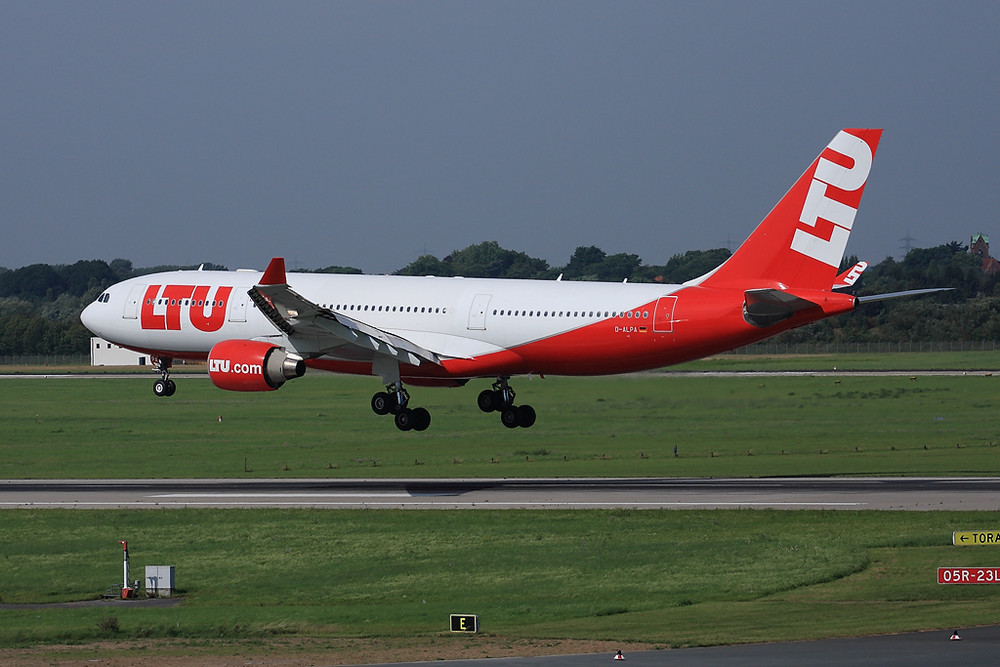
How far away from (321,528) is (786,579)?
18633mm

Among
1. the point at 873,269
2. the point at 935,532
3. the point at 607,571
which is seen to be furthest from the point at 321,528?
the point at 873,269

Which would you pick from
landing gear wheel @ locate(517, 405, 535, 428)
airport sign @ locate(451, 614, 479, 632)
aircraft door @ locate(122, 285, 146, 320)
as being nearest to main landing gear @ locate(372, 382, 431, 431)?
landing gear wheel @ locate(517, 405, 535, 428)

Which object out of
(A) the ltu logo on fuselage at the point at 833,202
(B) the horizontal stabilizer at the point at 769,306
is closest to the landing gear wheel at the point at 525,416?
(B) the horizontal stabilizer at the point at 769,306

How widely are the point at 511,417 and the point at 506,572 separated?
16.1 metres

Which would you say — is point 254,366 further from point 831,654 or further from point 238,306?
point 831,654

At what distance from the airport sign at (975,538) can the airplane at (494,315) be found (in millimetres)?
9346

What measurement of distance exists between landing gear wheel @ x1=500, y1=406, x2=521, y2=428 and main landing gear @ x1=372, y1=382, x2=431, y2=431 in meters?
3.80

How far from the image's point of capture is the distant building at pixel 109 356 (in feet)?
486

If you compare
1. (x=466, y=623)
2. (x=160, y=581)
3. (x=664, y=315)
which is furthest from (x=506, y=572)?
(x=664, y=315)

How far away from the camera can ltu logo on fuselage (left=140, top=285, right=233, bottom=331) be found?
60.9 m

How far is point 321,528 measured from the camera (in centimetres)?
5334

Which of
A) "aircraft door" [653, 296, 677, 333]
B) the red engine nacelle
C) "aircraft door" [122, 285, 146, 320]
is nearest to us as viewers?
"aircraft door" [653, 296, 677, 333]

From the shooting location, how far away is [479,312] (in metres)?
57.9

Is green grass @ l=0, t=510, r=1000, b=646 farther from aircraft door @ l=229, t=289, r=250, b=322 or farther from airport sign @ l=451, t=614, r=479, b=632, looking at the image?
aircraft door @ l=229, t=289, r=250, b=322
